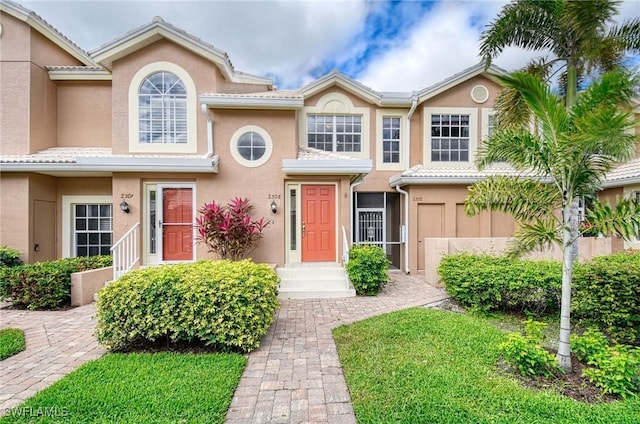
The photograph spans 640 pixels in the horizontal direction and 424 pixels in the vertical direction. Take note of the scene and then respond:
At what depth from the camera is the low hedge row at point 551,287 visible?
538 centimetres

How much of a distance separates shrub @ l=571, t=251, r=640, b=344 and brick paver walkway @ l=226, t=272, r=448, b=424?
9.88 ft

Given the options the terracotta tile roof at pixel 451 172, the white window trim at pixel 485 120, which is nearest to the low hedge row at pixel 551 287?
the terracotta tile roof at pixel 451 172

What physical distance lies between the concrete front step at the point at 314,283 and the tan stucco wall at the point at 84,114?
8442 millimetres

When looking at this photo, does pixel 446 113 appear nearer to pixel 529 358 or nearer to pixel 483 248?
pixel 483 248

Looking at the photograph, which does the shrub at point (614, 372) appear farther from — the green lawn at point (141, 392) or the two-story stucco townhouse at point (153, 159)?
the two-story stucco townhouse at point (153, 159)

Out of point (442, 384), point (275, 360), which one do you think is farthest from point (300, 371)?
point (442, 384)

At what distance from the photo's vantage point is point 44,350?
16.3 ft

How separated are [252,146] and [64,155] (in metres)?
6.31

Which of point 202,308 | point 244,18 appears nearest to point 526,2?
point 244,18

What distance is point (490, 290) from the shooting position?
661 centimetres

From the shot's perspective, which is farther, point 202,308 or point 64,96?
point 64,96

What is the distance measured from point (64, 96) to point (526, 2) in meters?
15.4

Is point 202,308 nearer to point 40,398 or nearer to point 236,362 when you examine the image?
point 236,362

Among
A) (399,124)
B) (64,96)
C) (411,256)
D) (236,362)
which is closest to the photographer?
(236,362)
